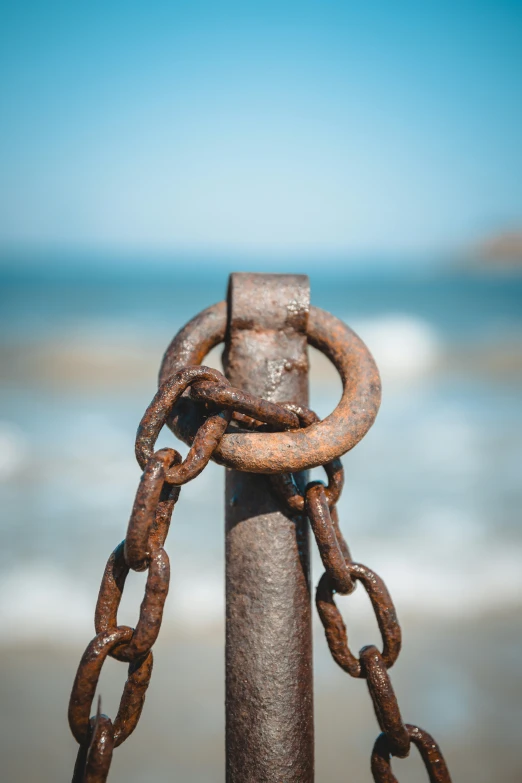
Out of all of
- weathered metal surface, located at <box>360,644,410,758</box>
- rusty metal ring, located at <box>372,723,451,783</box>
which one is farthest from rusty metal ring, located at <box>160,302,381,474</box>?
rusty metal ring, located at <box>372,723,451,783</box>

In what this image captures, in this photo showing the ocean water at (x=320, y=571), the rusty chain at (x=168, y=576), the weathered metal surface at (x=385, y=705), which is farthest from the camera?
the ocean water at (x=320, y=571)

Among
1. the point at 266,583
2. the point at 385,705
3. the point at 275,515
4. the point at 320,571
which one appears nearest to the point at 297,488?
the point at 275,515

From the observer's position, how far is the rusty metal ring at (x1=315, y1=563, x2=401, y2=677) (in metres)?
1.35

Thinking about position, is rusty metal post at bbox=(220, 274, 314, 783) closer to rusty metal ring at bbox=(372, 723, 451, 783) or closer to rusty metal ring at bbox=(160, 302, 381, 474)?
rusty metal ring at bbox=(160, 302, 381, 474)

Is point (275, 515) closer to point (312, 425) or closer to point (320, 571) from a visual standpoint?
point (312, 425)

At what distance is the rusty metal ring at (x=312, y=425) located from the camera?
1.19m

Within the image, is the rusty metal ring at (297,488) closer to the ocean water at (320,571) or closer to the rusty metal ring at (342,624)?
the rusty metal ring at (342,624)

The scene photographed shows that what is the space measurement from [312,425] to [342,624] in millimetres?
425

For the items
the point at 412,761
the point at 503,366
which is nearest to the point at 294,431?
the point at 412,761

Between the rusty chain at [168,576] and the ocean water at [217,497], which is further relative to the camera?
the ocean water at [217,497]

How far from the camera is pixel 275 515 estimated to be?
1388 mm

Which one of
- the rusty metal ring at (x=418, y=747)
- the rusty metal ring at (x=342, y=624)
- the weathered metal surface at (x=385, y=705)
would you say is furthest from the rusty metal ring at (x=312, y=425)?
the rusty metal ring at (x=418, y=747)

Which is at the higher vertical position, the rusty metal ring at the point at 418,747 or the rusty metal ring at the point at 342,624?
the rusty metal ring at the point at 342,624

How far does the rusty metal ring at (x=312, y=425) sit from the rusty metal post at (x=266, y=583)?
0.16 feet
